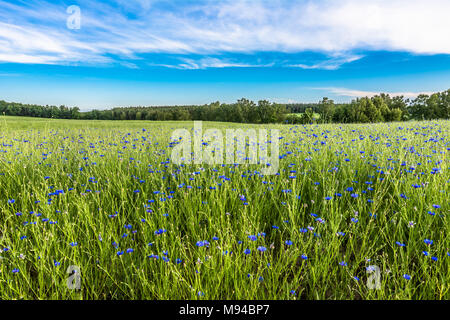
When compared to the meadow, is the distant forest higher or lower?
higher

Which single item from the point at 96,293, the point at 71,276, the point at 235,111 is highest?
the point at 235,111

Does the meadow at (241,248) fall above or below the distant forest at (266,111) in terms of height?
below

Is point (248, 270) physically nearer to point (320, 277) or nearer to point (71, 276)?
point (320, 277)

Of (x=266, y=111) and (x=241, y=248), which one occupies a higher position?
(x=266, y=111)

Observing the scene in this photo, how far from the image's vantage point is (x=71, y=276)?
2117 mm

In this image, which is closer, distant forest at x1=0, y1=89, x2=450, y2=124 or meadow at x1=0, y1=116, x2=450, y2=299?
meadow at x1=0, y1=116, x2=450, y2=299

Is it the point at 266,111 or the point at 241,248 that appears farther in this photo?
the point at 266,111

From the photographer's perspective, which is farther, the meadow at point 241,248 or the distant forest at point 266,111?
the distant forest at point 266,111
